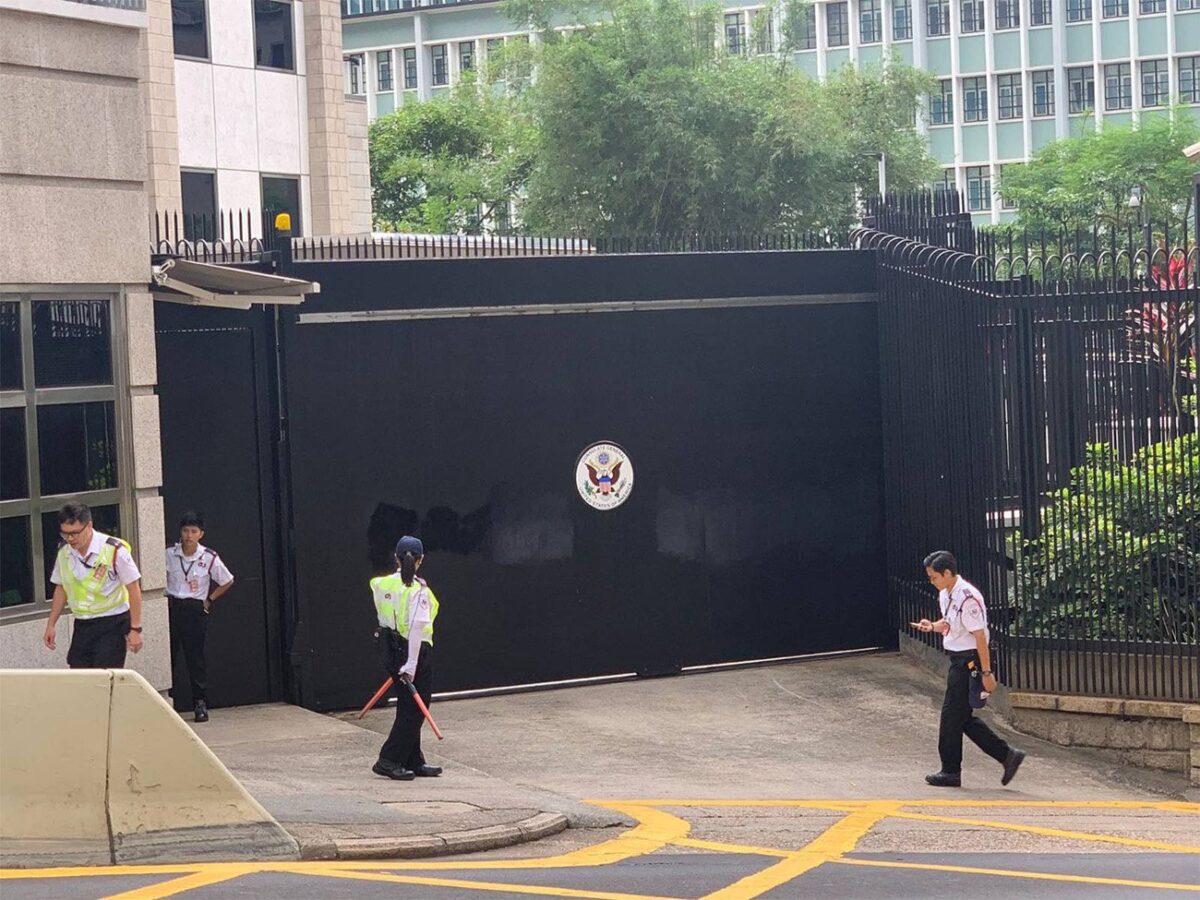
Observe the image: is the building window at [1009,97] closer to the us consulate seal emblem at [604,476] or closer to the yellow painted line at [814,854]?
the us consulate seal emblem at [604,476]

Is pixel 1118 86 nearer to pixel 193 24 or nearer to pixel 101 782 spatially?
pixel 193 24

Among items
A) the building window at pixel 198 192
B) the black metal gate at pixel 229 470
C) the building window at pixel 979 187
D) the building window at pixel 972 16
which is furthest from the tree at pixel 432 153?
the black metal gate at pixel 229 470

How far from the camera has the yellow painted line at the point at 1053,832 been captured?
375 inches

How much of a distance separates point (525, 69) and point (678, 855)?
142ft

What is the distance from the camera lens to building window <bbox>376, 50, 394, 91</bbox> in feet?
293

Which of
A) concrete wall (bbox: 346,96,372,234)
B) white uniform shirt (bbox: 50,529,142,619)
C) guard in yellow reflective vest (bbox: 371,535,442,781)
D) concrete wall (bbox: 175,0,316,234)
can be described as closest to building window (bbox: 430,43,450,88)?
concrete wall (bbox: 346,96,372,234)

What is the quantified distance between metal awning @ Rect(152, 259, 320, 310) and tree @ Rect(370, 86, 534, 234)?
43.5 meters

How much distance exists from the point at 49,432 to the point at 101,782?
3.79 meters

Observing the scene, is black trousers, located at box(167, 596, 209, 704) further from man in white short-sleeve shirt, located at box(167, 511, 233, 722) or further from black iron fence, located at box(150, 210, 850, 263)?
black iron fence, located at box(150, 210, 850, 263)

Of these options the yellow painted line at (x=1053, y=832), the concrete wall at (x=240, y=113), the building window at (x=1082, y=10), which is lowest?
the yellow painted line at (x=1053, y=832)

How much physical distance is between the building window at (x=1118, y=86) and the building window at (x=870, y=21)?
382 inches

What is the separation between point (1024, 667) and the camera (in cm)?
1247

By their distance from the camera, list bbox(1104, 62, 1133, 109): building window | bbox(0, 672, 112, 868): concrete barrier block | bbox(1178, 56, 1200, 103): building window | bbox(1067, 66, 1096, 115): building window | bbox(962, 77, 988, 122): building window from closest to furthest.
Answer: bbox(0, 672, 112, 868): concrete barrier block < bbox(1178, 56, 1200, 103): building window < bbox(1104, 62, 1133, 109): building window < bbox(1067, 66, 1096, 115): building window < bbox(962, 77, 988, 122): building window

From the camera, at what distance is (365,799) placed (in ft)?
32.1
